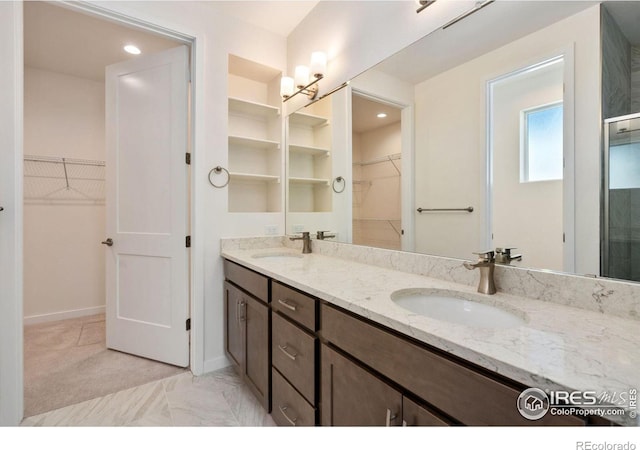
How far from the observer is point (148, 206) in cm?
212

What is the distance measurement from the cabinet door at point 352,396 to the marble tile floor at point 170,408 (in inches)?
27.4

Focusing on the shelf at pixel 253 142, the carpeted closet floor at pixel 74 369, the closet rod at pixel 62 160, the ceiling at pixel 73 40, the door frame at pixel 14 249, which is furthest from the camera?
the closet rod at pixel 62 160

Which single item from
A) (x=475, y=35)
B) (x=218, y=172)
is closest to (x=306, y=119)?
(x=218, y=172)

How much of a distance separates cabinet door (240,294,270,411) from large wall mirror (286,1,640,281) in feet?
2.38

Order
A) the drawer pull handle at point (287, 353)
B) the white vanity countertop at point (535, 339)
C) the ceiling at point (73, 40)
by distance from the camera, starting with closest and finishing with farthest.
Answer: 1. the white vanity countertop at point (535, 339)
2. the drawer pull handle at point (287, 353)
3. the ceiling at point (73, 40)

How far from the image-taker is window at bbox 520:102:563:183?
38.0 inches

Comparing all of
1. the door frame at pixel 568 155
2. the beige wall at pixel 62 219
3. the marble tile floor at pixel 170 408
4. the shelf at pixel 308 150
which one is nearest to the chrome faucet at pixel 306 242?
the shelf at pixel 308 150

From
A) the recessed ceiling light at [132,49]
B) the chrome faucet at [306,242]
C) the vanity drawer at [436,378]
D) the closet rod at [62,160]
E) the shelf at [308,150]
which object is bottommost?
the vanity drawer at [436,378]

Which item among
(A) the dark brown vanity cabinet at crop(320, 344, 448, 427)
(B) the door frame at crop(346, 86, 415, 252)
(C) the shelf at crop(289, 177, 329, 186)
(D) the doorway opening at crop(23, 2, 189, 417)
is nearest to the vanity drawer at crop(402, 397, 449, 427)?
(A) the dark brown vanity cabinet at crop(320, 344, 448, 427)

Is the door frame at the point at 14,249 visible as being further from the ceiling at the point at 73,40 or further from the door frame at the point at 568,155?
the door frame at the point at 568,155

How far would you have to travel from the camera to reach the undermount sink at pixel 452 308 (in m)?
0.94

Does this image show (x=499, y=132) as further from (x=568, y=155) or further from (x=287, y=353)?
(x=287, y=353)

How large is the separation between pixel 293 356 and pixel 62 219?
323 cm

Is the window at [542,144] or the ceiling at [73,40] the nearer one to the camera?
the window at [542,144]
